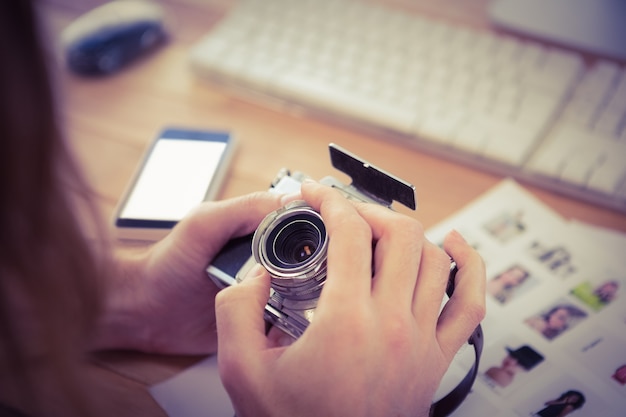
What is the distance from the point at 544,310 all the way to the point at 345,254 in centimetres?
29

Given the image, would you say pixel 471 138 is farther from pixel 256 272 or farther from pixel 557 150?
pixel 256 272

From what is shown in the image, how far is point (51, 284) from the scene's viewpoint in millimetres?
396

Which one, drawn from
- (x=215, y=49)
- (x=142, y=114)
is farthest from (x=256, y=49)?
(x=142, y=114)

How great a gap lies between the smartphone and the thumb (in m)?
0.22

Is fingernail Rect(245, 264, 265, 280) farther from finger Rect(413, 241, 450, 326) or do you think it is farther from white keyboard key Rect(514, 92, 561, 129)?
white keyboard key Rect(514, 92, 561, 129)

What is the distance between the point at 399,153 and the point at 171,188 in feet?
1.00

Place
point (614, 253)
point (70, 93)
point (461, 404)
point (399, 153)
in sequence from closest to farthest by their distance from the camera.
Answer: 1. point (461, 404)
2. point (614, 253)
3. point (399, 153)
4. point (70, 93)

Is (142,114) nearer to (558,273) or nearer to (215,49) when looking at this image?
(215,49)

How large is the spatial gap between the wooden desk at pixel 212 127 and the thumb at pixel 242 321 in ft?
0.52

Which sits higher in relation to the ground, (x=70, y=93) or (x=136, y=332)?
(x=70, y=93)

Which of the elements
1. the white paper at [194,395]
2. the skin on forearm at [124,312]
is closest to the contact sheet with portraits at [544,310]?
the white paper at [194,395]

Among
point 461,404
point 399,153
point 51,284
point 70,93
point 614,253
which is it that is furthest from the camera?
point 70,93

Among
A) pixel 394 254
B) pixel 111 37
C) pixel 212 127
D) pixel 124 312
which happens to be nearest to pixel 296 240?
pixel 394 254

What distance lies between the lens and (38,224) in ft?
1.22
